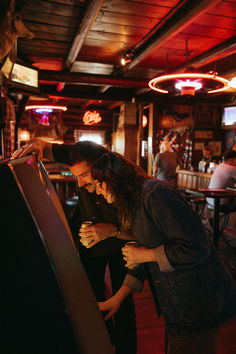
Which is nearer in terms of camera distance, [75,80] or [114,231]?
[114,231]

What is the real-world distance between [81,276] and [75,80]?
7400 millimetres

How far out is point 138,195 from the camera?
1419mm

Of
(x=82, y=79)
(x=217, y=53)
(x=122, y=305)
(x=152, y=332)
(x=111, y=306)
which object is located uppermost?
(x=217, y=53)

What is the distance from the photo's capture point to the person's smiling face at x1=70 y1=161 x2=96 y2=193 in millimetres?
1992

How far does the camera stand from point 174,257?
1.30 m

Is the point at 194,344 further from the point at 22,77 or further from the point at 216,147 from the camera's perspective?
the point at 216,147

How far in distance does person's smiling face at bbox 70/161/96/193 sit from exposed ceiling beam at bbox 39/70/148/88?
19.3 feet

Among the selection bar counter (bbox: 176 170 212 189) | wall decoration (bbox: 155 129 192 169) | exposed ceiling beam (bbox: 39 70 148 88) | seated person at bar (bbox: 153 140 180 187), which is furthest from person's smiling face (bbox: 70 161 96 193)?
wall decoration (bbox: 155 129 192 169)

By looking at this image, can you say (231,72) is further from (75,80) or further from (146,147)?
(146,147)

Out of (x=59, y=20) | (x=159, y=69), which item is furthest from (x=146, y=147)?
(x=59, y=20)

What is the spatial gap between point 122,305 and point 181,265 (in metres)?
1.03

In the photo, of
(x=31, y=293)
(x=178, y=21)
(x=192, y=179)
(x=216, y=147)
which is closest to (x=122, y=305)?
(x=31, y=293)

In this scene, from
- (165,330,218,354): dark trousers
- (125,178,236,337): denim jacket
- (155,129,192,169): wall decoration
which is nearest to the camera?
(125,178,236,337): denim jacket

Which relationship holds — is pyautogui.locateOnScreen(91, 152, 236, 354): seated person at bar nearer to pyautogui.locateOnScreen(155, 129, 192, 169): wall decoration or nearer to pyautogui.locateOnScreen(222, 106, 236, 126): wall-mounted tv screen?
pyautogui.locateOnScreen(222, 106, 236, 126): wall-mounted tv screen
